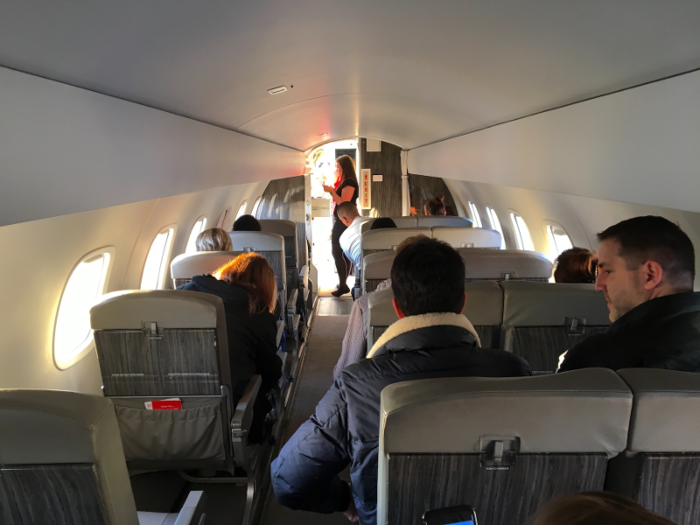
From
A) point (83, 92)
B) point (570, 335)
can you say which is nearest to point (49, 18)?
point (83, 92)

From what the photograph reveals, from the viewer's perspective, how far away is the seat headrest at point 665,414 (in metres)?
0.95

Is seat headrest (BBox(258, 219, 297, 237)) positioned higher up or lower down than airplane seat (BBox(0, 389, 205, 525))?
higher up

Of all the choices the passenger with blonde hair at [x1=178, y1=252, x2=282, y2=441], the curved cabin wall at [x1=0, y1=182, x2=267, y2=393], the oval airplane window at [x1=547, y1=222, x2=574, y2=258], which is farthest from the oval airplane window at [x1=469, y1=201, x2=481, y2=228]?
the passenger with blonde hair at [x1=178, y1=252, x2=282, y2=441]

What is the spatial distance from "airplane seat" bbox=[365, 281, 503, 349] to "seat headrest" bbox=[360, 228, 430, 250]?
186cm

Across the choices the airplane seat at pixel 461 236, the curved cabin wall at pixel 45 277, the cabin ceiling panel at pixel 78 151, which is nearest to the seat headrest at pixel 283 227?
the curved cabin wall at pixel 45 277

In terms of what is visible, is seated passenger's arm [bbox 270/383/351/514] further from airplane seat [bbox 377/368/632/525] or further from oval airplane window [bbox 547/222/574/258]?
oval airplane window [bbox 547/222/574/258]

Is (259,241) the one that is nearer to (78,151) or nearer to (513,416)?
(78,151)

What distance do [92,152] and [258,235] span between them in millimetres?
3153

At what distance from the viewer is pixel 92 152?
158 centimetres

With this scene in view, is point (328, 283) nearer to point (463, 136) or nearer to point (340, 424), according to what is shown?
point (463, 136)

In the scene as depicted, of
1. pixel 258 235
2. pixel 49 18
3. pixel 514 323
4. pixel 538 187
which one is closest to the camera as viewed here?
pixel 49 18

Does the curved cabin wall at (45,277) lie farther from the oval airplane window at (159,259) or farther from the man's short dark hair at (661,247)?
the man's short dark hair at (661,247)

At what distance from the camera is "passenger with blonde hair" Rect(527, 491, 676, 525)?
512 mm

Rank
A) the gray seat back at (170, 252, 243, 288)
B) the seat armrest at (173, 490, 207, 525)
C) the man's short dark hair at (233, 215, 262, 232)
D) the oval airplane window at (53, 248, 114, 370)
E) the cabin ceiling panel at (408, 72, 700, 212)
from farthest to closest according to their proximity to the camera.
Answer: the man's short dark hair at (233, 215, 262, 232)
the gray seat back at (170, 252, 243, 288)
the oval airplane window at (53, 248, 114, 370)
the cabin ceiling panel at (408, 72, 700, 212)
the seat armrest at (173, 490, 207, 525)
